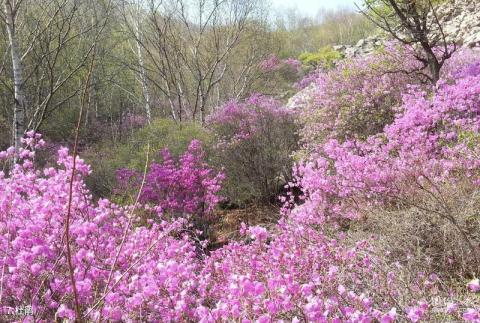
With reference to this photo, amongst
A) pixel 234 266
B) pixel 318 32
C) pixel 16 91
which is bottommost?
pixel 234 266

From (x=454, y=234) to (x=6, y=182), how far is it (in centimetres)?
396

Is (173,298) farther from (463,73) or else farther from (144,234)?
(463,73)

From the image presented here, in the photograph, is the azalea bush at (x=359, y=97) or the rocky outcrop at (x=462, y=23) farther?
the rocky outcrop at (x=462, y=23)

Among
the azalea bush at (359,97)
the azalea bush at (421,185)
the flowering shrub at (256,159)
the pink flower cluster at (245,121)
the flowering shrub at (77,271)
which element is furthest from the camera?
the pink flower cluster at (245,121)

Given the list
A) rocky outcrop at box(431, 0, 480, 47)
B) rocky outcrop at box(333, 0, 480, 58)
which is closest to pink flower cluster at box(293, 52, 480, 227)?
rocky outcrop at box(333, 0, 480, 58)

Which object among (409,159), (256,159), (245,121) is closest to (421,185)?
(409,159)

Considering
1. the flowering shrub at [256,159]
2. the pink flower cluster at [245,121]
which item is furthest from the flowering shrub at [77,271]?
the pink flower cluster at [245,121]

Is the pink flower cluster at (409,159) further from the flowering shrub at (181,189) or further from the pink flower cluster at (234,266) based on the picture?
the flowering shrub at (181,189)

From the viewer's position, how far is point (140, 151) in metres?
10.6

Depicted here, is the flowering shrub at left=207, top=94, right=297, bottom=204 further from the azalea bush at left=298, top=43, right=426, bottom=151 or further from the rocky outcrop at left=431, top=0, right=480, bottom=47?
the rocky outcrop at left=431, top=0, right=480, bottom=47

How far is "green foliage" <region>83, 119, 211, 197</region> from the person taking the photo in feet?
29.2

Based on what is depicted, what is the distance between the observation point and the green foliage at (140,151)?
8898 mm

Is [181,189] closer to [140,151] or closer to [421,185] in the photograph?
[140,151]

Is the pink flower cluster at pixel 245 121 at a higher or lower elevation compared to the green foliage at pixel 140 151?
higher
